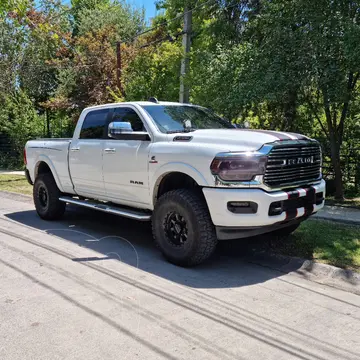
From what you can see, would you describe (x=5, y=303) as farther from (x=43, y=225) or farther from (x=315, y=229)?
(x=315, y=229)

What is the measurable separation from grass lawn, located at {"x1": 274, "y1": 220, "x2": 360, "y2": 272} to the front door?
6.78 feet

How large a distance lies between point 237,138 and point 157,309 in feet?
7.21

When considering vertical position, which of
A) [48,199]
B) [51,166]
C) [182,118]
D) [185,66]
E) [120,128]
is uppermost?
[185,66]

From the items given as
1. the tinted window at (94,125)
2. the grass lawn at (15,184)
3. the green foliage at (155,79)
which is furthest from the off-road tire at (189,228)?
the green foliage at (155,79)

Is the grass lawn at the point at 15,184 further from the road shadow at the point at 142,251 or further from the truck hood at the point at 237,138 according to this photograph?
the truck hood at the point at 237,138

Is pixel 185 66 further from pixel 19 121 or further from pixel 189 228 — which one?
pixel 19 121

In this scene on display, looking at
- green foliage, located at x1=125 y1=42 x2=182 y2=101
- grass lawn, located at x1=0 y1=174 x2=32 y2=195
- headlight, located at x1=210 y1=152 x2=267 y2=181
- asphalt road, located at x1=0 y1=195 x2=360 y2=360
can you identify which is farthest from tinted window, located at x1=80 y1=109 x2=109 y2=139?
green foliage, located at x1=125 y1=42 x2=182 y2=101

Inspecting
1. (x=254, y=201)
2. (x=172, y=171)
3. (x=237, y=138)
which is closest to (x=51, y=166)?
(x=172, y=171)

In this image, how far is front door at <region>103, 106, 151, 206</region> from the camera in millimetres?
5594

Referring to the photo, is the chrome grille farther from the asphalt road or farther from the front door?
the front door

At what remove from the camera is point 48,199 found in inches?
301

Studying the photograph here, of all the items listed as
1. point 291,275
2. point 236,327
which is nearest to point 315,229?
point 291,275

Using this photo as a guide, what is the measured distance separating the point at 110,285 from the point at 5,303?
1.06 metres

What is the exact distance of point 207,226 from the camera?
15.6ft
